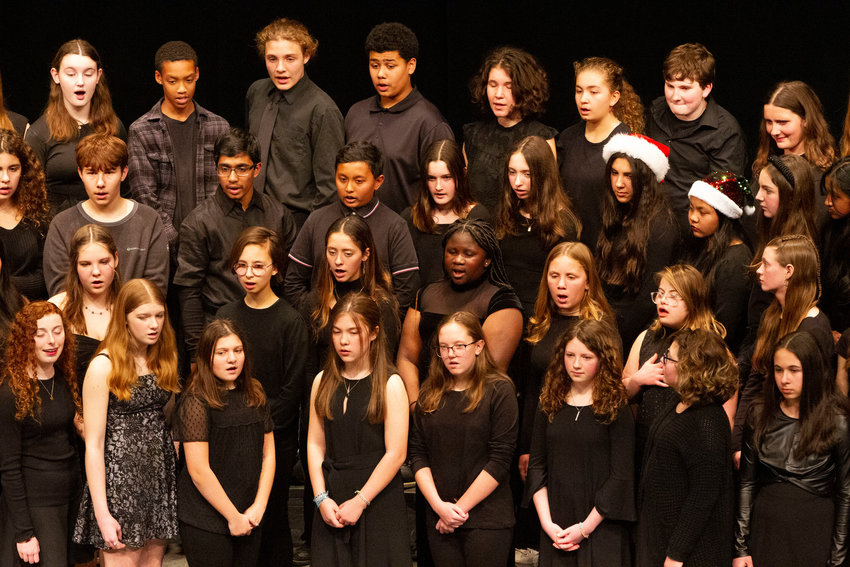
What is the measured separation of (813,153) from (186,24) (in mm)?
3490

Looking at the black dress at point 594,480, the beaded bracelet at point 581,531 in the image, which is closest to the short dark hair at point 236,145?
the black dress at point 594,480

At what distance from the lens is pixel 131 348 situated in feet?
13.5

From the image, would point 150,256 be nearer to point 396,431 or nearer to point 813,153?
point 396,431

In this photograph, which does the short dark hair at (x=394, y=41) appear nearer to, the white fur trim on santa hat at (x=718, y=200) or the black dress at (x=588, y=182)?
the black dress at (x=588, y=182)

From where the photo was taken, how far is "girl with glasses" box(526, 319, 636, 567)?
13.2 ft

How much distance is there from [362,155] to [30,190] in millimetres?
1350

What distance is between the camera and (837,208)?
4.44 meters

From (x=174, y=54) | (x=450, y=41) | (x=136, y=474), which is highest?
(x=450, y=41)

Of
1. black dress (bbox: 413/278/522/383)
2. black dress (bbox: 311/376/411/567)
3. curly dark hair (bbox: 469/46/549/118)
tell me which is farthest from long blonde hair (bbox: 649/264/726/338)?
curly dark hair (bbox: 469/46/549/118)

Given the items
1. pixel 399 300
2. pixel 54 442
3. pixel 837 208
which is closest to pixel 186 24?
pixel 399 300

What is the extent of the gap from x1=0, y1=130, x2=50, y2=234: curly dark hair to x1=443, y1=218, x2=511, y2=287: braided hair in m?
1.67

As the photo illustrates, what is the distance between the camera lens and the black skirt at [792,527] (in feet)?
13.0

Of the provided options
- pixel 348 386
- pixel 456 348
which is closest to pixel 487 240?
pixel 456 348

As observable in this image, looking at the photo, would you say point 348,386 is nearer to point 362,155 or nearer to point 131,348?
point 131,348
